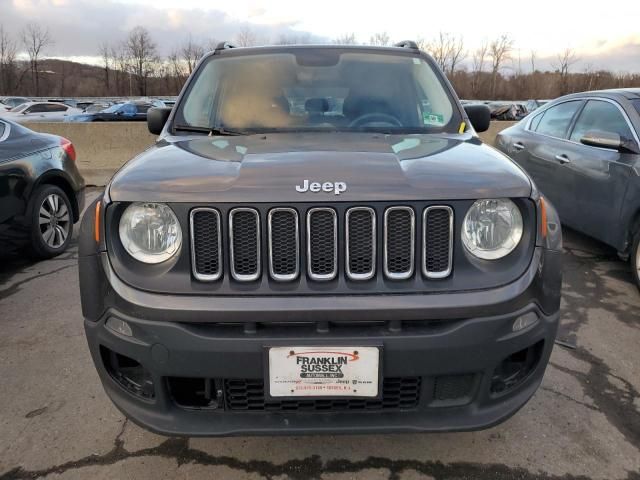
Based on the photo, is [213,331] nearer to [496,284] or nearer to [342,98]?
[496,284]

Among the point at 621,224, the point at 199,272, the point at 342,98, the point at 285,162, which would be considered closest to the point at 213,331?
the point at 199,272

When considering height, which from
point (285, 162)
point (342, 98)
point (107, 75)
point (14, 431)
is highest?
point (107, 75)

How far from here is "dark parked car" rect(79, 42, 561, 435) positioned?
5.75 feet

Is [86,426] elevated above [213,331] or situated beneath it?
situated beneath

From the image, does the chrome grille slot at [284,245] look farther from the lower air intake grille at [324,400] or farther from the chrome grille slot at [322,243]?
the lower air intake grille at [324,400]

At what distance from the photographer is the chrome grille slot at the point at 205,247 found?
180 centimetres

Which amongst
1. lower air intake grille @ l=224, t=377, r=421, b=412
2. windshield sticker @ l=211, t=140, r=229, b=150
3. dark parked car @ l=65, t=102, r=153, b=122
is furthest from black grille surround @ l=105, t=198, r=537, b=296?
dark parked car @ l=65, t=102, r=153, b=122

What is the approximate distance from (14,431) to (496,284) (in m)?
2.31

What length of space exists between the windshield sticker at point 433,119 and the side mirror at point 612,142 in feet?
7.07

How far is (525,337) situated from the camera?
6.08 ft

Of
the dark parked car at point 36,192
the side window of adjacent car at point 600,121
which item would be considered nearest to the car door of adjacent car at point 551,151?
the side window of adjacent car at point 600,121

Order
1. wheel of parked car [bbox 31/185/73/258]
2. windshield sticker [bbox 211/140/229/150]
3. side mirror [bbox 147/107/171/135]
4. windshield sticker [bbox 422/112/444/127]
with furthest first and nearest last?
wheel of parked car [bbox 31/185/73/258] < side mirror [bbox 147/107/171/135] < windshield sticker [bbox 422/112/444/127] < windshield sticker [bbox 211/140/229/150]

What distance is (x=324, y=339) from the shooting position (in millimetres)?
1735

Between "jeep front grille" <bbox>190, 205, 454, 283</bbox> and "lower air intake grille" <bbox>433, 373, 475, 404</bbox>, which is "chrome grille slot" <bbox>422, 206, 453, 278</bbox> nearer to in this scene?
"jeep front grille" <bbox>190, 205, 454, 283</bbox>
